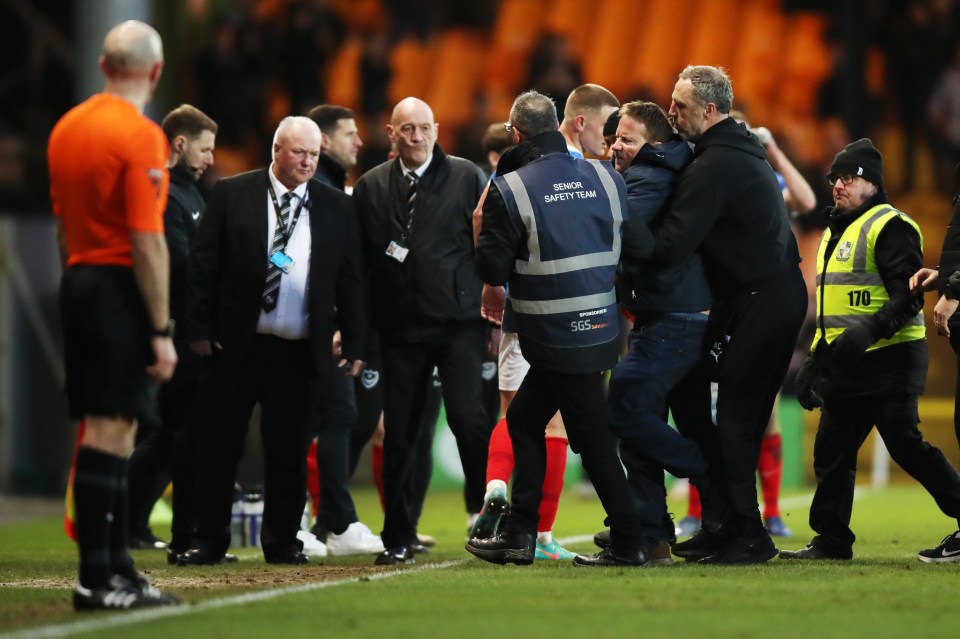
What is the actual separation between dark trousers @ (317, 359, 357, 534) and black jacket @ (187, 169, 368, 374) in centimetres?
93

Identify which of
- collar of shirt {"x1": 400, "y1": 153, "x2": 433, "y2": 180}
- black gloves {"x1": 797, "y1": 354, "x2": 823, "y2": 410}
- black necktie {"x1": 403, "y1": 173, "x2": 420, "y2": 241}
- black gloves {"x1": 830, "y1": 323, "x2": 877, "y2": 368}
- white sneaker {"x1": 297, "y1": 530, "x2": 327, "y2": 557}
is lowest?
white sneaker {"x1": 297, "y1": 530, "x2": 327, "y2": 557}

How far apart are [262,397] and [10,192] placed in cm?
1043

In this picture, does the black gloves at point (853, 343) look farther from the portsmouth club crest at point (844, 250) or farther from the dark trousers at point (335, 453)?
the dark trousers at point (335, 453)

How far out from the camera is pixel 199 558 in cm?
738

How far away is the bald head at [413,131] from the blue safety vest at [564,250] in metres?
0.82

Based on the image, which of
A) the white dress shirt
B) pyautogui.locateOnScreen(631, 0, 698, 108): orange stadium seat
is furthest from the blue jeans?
pyautogui.locateOnScreen(631, 0, 698, 108): orange stadium seat

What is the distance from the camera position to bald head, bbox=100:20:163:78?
217 inches

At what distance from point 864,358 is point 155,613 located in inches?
137

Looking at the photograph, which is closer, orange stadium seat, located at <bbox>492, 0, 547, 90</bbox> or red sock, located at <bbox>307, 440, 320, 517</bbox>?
red sock, located at <bbox>307, 440, 320, 517</bbox>

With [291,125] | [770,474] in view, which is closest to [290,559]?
[291,125]

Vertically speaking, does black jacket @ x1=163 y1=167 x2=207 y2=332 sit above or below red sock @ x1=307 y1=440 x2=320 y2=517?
above

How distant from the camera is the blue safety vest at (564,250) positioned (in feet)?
21.8

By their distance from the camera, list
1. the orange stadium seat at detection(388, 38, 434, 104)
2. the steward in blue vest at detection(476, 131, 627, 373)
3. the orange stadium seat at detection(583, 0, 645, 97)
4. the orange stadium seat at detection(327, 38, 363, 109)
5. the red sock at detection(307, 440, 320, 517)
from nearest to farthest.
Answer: the steward in blue vest at detection(476, 131, 627, 373), the red sock at detection(307, 440, 320, 517), the orange stadium seat at detection(583, 0, 645, 97), the orange stadium seat at detection(327, 38, 363, 109), the orange stadium seat at detection(388, 38, 434, 104)

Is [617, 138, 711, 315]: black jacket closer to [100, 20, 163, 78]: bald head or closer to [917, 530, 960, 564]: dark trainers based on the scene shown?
[917, 530, 960, 564]: dark trainers
